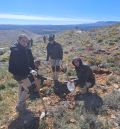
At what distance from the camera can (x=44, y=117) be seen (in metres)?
9.92

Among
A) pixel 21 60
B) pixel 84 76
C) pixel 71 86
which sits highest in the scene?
pixel 21 60

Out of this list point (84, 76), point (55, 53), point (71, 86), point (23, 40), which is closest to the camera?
point (23, 40)

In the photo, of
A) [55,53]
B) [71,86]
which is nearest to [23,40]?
[71,86]

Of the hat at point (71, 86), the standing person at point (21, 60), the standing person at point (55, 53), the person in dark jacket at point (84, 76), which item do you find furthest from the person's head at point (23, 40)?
the standing person at point (55, 53)

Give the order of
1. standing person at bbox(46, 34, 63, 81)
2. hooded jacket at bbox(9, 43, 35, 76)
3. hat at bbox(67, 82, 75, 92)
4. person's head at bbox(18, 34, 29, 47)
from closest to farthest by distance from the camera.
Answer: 1. person's head at bbox(18, 34, 29, 47)
2. hooded jacket at bbox(9, 43, 35, 76)
3. hat at bbox(67, 82, 75, 92)
4. standing person at bbox(46, 34, 63, 81)

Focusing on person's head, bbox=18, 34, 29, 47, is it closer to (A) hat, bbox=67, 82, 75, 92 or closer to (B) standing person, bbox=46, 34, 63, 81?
(A) hat, bbox=67, 82, 75, 92

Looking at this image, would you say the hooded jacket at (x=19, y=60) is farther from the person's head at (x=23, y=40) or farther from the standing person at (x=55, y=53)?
the standing person at (x=55, y=53)

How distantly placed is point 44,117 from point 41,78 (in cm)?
365

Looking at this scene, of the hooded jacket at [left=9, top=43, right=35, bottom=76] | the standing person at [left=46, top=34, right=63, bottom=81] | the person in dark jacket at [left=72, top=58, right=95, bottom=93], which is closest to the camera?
the hooded jacket at [left=9, top=43, right=35, bottom=76]

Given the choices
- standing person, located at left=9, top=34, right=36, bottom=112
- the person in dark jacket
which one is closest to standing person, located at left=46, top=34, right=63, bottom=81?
the person in dark jacket

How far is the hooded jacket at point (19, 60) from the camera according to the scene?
1013cm

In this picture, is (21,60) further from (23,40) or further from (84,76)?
(84,76)

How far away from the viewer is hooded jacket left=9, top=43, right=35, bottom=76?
33.2 ft

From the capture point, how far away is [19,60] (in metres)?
10.1
